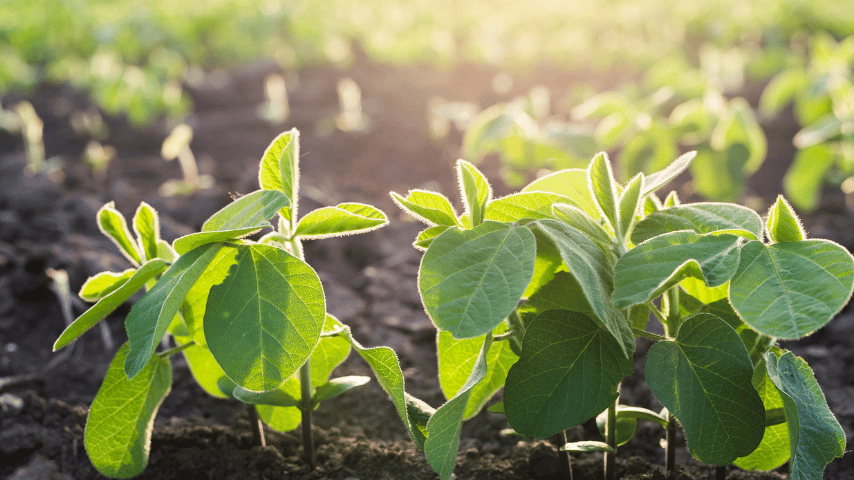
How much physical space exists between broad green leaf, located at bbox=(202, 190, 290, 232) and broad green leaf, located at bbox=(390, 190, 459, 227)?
19 centimetres

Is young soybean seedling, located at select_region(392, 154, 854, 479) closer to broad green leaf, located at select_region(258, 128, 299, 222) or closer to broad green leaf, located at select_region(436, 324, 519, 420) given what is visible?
broad green leaf, located at select_region(436, 324, 519, 420)

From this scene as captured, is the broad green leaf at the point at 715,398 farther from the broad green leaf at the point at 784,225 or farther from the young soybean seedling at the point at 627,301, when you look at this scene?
the broad green leaf at the point at 784,225

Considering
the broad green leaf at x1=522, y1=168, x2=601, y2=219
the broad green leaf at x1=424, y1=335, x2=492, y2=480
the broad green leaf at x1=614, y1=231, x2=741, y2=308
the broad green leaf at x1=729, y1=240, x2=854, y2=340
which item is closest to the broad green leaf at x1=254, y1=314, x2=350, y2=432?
the broad green leaf at x1=424, y1=335, x2=492, y2=480

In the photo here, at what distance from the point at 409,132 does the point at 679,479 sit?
3.86 meters

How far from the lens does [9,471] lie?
1633 millimetres

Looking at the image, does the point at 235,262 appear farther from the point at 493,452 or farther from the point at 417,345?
the point at 417,345

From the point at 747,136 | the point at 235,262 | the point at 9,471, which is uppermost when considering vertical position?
the point at 235,262

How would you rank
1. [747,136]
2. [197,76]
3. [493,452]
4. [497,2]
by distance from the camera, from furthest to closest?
[497,2] < [197,76] < [747,136] < [493,452]

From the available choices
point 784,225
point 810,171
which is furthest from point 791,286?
point 810,171

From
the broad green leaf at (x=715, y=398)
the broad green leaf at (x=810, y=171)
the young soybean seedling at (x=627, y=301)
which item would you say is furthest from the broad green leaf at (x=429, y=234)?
the broad green leaf at (x=810, y=171)

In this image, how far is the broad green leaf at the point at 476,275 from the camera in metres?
0.96

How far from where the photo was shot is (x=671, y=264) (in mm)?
984

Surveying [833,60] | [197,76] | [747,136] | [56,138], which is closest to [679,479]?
[747,136]

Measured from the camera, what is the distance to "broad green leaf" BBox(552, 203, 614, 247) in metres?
1.08
